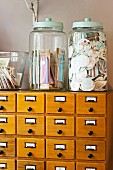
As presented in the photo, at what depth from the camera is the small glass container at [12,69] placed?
181cm

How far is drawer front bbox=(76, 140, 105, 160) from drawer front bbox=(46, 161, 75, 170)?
0.05m

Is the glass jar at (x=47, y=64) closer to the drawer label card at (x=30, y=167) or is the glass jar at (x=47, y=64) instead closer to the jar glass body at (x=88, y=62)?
the jar glass body at (x=88, y=62)

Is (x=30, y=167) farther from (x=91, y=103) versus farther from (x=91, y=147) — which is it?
(x=91, y=103)

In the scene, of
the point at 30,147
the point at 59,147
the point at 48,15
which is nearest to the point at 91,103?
the point at 59,147

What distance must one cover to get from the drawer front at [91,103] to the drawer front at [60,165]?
0.83 feet

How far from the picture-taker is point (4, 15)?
81.9 inches

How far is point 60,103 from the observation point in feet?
5.50

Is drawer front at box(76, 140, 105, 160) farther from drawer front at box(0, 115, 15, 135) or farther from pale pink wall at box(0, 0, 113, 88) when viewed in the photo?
pale pink wall at box(0, 0, 113, 88)

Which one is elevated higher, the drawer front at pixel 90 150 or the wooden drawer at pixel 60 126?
the wooden drawer at pixel 60 126

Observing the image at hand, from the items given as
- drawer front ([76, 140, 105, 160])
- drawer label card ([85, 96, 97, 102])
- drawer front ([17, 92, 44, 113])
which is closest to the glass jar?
drawer front ([17, 92, 44, 113])

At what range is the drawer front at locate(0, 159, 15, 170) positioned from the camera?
1.72 metres

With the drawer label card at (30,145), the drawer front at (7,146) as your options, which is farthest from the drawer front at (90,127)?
the drawer front at (7,146)

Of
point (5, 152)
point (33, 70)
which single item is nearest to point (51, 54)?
point (33, 70)

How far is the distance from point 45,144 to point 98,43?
0.55 m
